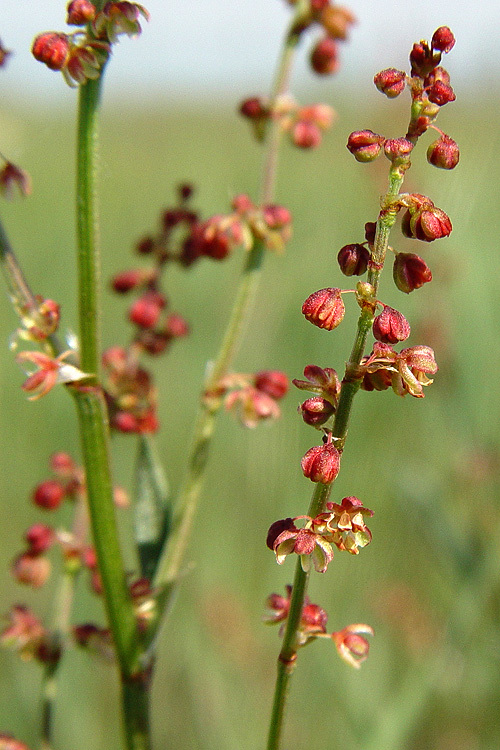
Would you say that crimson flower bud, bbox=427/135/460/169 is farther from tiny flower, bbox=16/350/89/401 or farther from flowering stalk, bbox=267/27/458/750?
tiny flower, bbox=16/350/89/401

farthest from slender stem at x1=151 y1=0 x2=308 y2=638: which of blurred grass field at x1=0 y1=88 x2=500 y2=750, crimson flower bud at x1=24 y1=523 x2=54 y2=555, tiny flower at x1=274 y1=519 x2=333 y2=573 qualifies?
tiny flower at x1=274 y1=519 x2=333 y2=573

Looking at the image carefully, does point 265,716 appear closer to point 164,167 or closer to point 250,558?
point 250,558

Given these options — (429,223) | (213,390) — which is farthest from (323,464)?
(213,390)

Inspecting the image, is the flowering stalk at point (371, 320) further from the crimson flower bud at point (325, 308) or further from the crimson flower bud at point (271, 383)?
the crimson flower bud at point (271, 383)

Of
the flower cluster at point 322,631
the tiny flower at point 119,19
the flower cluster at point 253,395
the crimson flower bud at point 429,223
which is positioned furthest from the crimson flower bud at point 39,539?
the crimson flower bud at point 429,223

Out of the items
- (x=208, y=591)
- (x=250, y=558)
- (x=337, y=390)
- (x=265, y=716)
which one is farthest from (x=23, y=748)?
(x=250, y=558)

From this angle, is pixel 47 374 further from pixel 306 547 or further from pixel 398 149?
pixel 398 149
